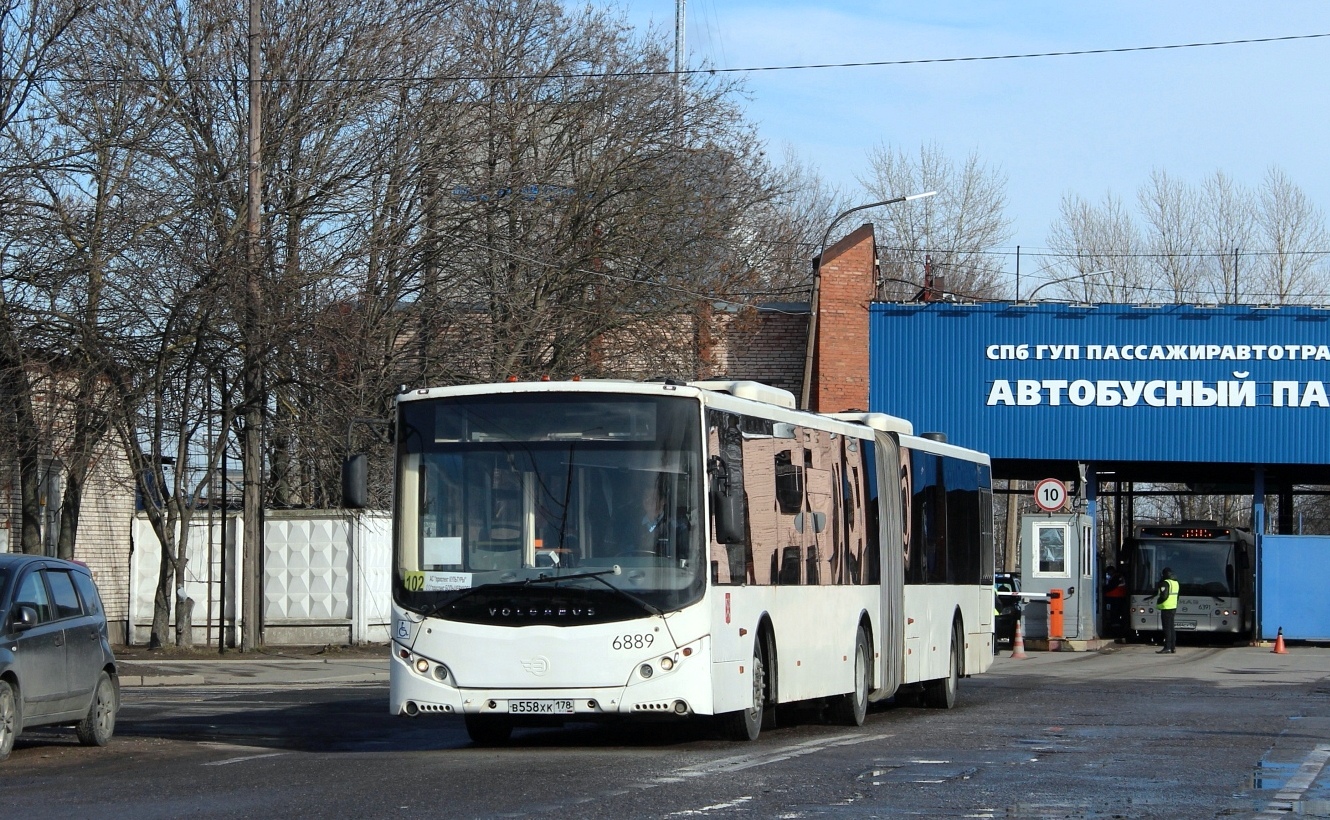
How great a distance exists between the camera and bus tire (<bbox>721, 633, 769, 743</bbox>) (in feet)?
46.6

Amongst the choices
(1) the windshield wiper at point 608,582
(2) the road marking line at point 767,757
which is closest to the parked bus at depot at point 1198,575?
(2) the road marking line at point 767,757

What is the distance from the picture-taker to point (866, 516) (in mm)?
17422

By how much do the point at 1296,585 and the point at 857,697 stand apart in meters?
25.4

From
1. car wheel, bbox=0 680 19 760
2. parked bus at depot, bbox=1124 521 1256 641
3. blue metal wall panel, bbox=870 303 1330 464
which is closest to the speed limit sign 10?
blue metal wall panel, bbox=870 303 1330 464

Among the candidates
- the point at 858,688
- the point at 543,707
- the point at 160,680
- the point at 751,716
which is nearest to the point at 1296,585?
the point at 858,688

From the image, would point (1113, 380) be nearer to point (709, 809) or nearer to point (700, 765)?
point (700, 765)

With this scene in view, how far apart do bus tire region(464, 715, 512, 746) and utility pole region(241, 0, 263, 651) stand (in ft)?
43.2

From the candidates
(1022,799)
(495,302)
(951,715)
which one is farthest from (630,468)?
(495,302)

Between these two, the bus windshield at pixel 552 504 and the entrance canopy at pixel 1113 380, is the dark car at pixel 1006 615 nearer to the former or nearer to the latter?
the entrance canopy at pixel 1113 380

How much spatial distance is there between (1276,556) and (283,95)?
76.1 ft

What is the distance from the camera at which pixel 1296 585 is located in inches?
1539

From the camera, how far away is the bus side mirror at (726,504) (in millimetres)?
13250

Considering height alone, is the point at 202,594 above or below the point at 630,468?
below

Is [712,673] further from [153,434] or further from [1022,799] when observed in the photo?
[153,434]
